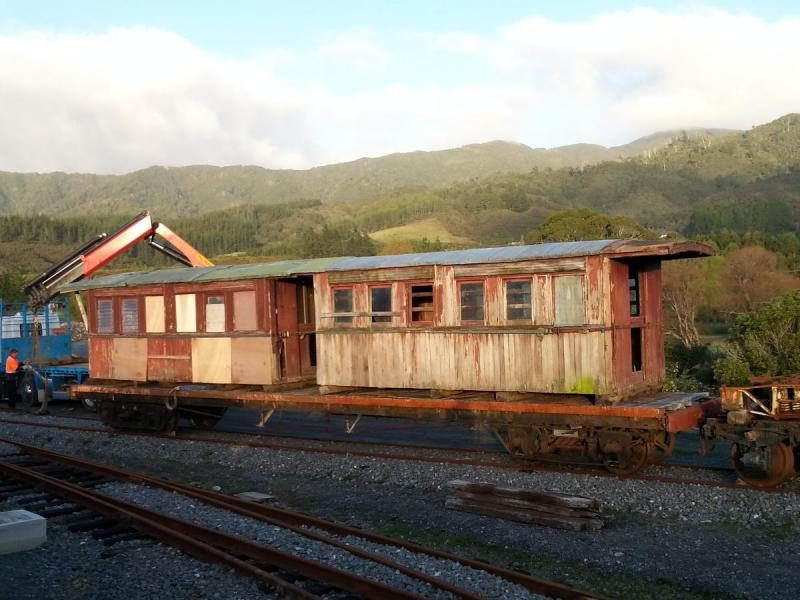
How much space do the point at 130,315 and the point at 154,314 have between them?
82 cm

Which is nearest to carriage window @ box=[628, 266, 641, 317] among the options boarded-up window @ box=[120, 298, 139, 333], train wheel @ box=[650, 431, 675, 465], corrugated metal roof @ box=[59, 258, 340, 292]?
train wheel @ box=[650, 431, 675, 465]

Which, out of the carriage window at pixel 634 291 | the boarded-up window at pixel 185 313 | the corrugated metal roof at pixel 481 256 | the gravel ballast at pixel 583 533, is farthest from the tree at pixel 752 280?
the gravel ballast at pixel 583 533

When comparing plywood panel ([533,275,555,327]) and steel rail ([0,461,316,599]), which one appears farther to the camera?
plywood panel ([533,275,555,327])

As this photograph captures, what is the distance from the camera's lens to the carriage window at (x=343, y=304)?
541 inches

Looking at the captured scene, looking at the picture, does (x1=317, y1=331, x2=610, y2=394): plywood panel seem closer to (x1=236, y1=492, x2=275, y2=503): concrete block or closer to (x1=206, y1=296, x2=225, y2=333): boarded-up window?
(x1=206, y1=296, x2=225, y2=333): boarded-up window

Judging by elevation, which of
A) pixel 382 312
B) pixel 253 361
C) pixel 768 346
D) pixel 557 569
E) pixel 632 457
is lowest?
pixel 557 569

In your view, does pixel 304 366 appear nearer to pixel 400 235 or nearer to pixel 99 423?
pixel 99 423

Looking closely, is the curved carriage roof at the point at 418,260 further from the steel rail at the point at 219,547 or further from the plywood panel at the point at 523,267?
the steel rail at the point at 219,547

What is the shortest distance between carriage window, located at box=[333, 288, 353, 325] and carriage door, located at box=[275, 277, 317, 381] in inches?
62.9

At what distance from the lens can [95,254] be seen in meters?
21.0

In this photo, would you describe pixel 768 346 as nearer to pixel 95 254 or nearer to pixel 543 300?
pixel 543 300

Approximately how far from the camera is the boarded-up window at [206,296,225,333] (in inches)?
612

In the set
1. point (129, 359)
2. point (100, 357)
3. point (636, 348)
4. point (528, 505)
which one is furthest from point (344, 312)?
point (100, 357)

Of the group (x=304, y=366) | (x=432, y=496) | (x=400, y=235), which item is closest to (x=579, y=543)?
(x=432, y=496)
